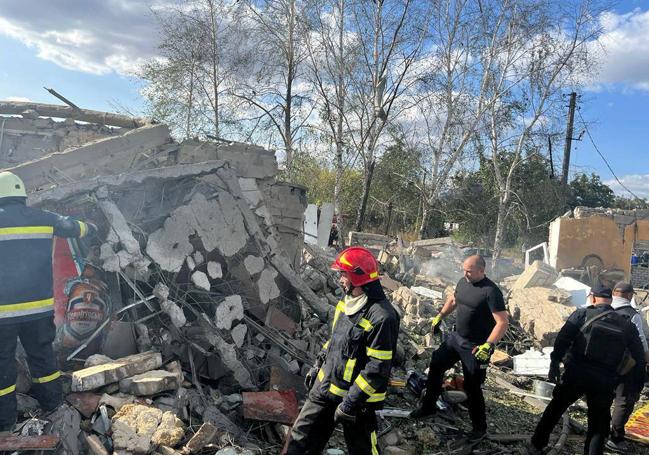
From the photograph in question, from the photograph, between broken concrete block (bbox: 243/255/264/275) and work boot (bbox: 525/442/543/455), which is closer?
work boot (bbox: 525/442/543/455)

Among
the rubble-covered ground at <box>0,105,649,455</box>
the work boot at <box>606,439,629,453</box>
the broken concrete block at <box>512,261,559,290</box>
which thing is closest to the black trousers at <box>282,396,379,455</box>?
the rubble-covered ground at <box>0,105,649,455</box>

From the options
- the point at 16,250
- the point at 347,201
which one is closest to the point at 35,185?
the point at 16,250

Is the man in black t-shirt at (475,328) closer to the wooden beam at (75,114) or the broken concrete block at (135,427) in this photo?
the broken concrete block at (135,427)

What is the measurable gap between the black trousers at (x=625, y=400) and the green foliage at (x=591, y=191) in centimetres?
2808

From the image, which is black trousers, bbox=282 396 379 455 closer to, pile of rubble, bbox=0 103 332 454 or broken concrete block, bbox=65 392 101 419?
pile of rubble, bbox=0 103 332 454

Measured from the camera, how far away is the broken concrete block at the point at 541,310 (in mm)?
8039

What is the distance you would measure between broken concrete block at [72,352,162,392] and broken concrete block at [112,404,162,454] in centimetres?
33

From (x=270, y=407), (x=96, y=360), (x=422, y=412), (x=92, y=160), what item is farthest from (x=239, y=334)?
(x=92, y=160)

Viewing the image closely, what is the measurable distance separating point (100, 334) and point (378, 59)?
16243 millimetres

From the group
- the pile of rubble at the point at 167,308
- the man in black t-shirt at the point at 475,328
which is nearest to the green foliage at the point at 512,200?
the pile of rubble at the point at 167,308

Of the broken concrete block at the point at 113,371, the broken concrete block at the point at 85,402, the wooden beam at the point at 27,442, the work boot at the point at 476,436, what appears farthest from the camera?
the work boot at the point at 476,436

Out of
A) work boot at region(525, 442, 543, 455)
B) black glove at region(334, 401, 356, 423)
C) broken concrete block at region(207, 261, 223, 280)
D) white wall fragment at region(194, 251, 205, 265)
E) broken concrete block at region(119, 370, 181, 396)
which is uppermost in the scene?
→ white wall fragment at region(194, 251, 205, 265)

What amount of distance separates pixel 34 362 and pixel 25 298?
524mm

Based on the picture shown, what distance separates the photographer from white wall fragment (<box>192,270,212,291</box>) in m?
5.21
